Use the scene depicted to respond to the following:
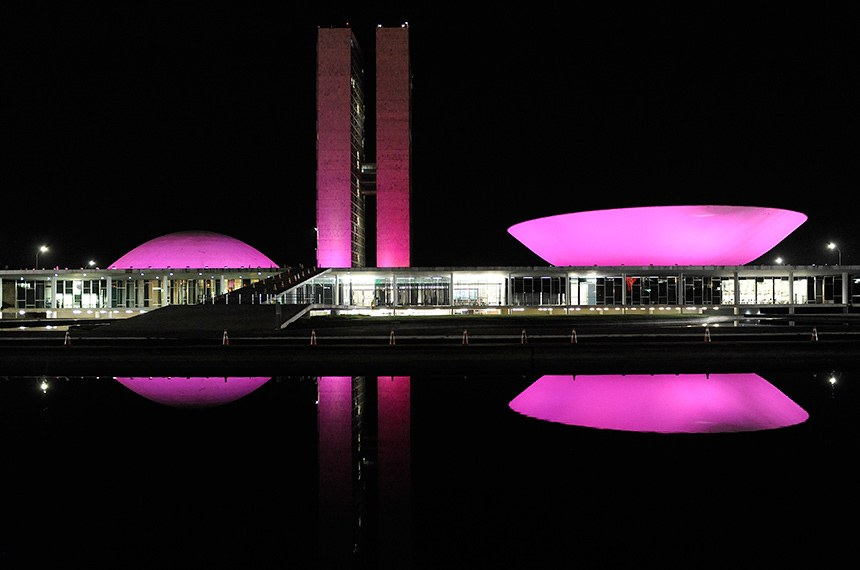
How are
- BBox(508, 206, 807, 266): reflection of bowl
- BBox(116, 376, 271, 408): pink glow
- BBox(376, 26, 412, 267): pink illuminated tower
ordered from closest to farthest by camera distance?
BBox(116, 376, 271, 408): pink glow
BBox(508, 206, 807, 266): reflection of bowl
BBox(376, 26, 412, 267): pink illuminated tower

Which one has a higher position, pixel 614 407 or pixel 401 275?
pixel 401 275

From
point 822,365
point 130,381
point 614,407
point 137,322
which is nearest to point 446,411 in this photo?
point 614,407

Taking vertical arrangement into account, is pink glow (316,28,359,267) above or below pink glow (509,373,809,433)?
above

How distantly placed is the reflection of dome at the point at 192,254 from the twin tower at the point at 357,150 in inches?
262

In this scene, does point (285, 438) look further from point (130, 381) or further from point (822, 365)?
point (822, 365)

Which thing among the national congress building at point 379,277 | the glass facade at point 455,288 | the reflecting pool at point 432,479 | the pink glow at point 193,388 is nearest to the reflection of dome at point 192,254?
the national congress building at point 379,277

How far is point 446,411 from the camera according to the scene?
38.9ft

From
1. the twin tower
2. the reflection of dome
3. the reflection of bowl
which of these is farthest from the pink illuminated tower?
the reflection of bowl

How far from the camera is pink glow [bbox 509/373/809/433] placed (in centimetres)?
1047

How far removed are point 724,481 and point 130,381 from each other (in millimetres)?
12980

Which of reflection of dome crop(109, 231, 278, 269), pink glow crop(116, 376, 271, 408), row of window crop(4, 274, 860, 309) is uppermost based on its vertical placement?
reflection of dome crop(109, 231, 278, 269)

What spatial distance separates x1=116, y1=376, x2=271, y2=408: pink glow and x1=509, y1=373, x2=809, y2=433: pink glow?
5435 mm

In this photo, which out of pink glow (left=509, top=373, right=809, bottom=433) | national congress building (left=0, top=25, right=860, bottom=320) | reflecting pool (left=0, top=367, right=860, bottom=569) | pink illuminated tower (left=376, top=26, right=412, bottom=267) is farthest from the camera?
pink illuminated tower (left=376, top=26, right=412, bottom=267)

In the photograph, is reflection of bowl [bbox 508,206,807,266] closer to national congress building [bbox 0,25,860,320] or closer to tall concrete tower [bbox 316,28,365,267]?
national congress building [bbox 0,25,860,320]
